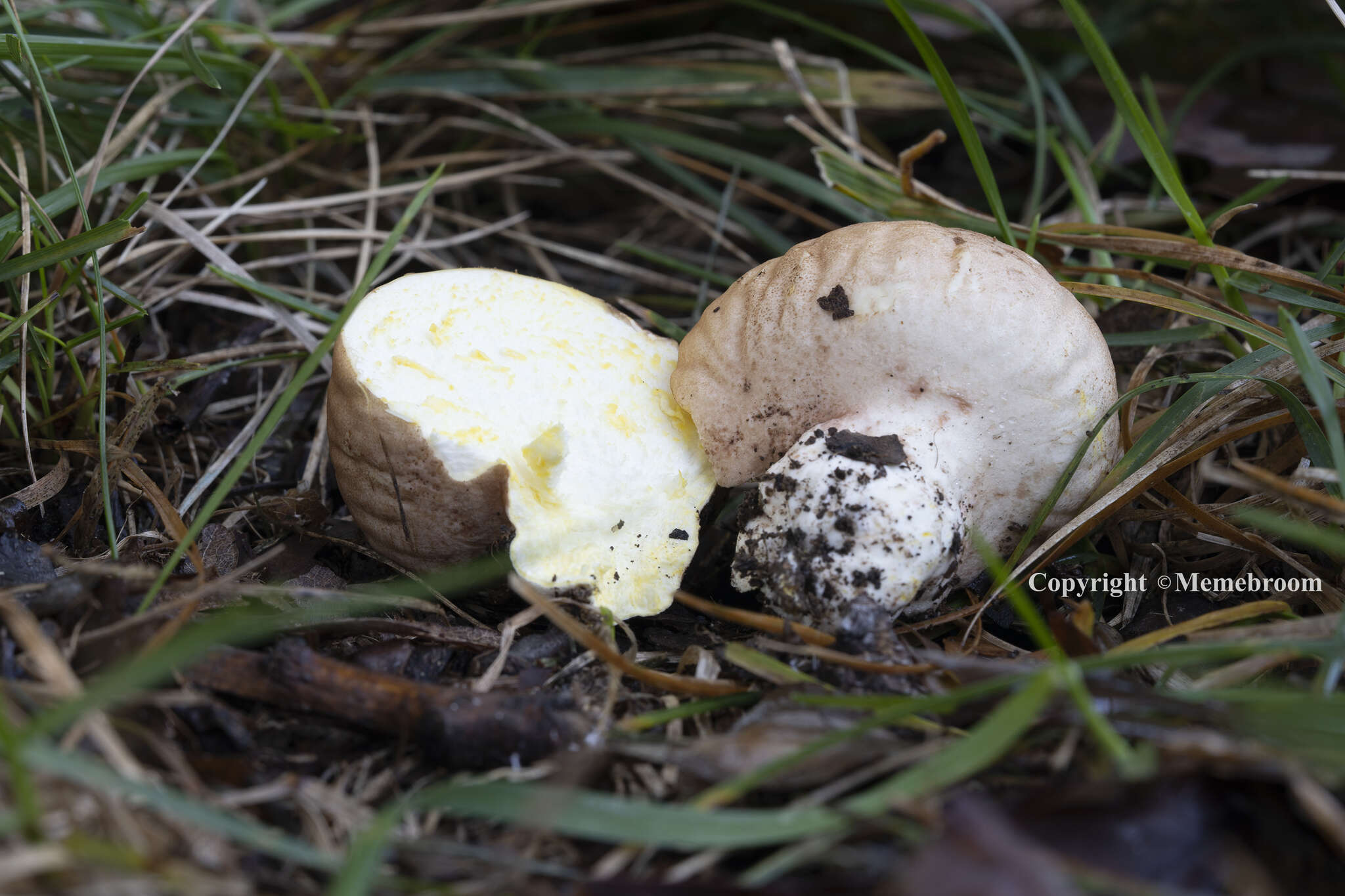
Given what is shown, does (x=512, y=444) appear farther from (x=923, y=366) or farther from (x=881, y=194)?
(x=881, y=194)

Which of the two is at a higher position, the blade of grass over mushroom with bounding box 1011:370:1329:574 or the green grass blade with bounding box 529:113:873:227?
the green grass blade with bounding box 529:113:873:227

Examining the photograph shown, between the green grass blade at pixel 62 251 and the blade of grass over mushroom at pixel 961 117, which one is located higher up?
the blade of grass over mushroom at pixel 961 117

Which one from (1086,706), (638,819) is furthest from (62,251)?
(1086,706)

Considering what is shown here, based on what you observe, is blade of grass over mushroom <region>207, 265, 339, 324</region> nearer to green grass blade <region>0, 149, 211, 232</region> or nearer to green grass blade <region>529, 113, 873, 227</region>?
green grass blade <region>0, 149, 211, 232</region>

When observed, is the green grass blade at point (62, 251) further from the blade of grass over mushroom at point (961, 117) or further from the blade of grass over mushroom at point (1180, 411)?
the blade of grass over mushroom at point (1180, 411)

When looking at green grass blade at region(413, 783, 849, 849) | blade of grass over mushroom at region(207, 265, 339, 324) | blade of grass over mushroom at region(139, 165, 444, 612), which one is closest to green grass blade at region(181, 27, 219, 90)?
blade of grass over mushroom at region(207, 265, 339, 324)

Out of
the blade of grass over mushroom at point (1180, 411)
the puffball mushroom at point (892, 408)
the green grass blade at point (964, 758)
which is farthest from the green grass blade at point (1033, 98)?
the green grass blade at point (964, 758)
